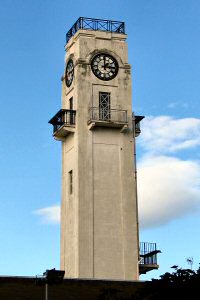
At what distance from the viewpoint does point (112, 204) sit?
6731 centimetres

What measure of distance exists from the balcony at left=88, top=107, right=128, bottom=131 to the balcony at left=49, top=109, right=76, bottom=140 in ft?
5.29

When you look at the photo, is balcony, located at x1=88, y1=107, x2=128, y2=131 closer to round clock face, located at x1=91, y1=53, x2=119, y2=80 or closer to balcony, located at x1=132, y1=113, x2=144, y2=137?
balcony, located at x1=132, y1=113, x2=144, y2=137

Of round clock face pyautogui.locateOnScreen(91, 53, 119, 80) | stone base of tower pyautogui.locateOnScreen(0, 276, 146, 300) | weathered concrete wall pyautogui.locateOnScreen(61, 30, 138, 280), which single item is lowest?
stone base of tower pyautogui.locateOnScreen(0, 276, 146, 300)

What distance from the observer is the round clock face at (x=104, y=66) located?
7038cm

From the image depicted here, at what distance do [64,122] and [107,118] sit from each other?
3.67 metres

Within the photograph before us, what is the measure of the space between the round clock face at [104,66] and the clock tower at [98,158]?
0.09m

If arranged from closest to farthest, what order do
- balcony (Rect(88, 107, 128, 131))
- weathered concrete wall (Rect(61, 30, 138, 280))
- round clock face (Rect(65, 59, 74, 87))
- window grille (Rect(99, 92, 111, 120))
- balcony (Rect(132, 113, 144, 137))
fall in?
weathered concrete wall (Rect(61, 30, 138, 280)) → balcony (Rect(88, 107, 128, 131)) → window grille (Rect(99, 92, 111, 120)) → balcony (Rect(132, 113, 144, 137)) → round clock face (Rect(65, 59, 74, 87))

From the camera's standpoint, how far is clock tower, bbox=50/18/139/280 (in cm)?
6588

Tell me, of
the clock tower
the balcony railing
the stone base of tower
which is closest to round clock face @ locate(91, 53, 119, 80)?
the clock tower

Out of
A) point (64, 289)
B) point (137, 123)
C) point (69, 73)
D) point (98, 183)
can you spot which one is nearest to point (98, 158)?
point (98, 183)

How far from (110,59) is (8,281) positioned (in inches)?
953

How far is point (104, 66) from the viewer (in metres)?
70.8

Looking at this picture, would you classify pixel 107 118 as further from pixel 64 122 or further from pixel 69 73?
pixel 69 73

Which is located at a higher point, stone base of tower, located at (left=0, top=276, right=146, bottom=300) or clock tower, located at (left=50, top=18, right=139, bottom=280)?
clock tower, located at (left=50, top=18, right=139, bottom=280)
